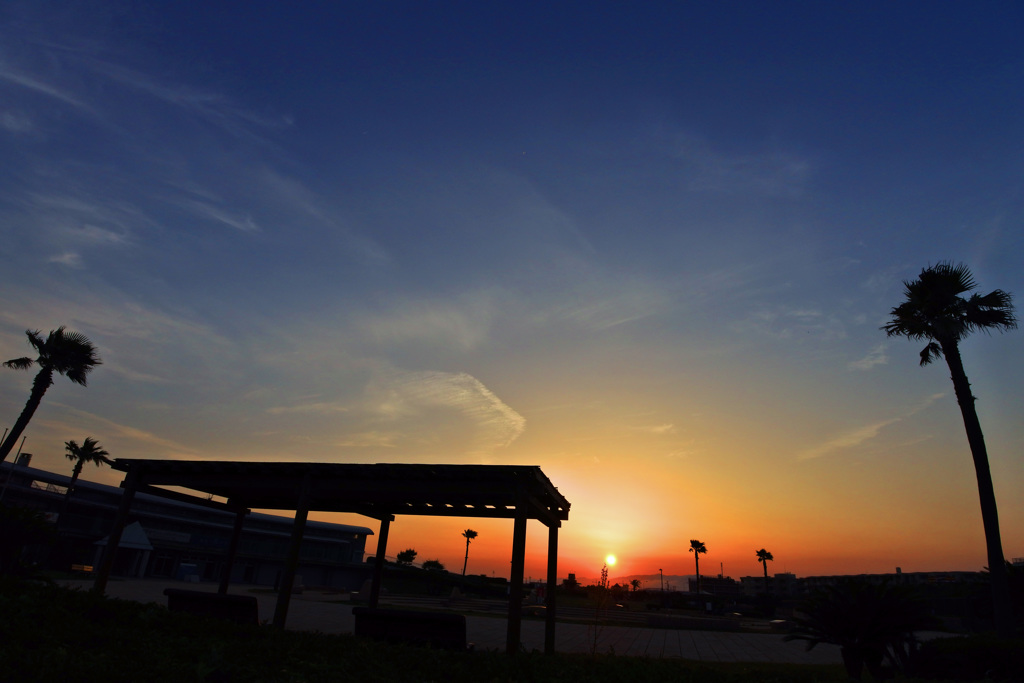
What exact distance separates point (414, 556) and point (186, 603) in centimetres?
9262

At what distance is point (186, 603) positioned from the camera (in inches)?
528

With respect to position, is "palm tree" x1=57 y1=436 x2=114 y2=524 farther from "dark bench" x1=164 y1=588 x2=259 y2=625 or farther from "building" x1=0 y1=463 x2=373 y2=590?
"dark bench" x1=164 y1=588 x2=259 y2=625

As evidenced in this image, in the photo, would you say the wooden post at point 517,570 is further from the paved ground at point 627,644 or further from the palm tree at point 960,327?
the palm tree at point 960,327

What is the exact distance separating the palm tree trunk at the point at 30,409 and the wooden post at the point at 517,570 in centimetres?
3489

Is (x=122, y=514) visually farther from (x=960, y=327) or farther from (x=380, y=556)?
(x=960, y=327)

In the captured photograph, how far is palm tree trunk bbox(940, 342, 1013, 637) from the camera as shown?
19.0 metres

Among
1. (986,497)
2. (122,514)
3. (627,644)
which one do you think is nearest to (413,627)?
(122,514)

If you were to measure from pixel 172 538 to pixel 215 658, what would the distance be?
59.6m

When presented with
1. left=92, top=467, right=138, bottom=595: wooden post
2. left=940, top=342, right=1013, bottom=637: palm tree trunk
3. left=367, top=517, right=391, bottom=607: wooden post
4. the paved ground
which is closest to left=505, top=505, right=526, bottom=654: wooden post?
the paved ground

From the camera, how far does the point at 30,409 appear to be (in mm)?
35125

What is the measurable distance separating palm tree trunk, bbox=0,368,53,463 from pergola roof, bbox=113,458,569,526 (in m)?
24.3

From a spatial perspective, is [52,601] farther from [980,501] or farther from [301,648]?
[980,501]

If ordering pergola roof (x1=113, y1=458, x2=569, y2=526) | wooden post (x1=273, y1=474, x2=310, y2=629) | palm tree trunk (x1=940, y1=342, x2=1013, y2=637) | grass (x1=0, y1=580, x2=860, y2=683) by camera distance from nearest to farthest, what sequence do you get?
1. grass (x1=0, y1=580, x2=860, y2=683)
2. pergola roof (x1=113, y1=458, x2=569, y2=526)
3. wooden post (x1=273, y1=474, x2=310, y2=629)
4. palm tree trunk (x1=940, y1=342, x2=1013, y2=637)

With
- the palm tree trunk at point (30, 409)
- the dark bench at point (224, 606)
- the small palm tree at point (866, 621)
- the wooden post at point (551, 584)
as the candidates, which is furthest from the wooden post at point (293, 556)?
the palm tree trunk at point (30, 409)
